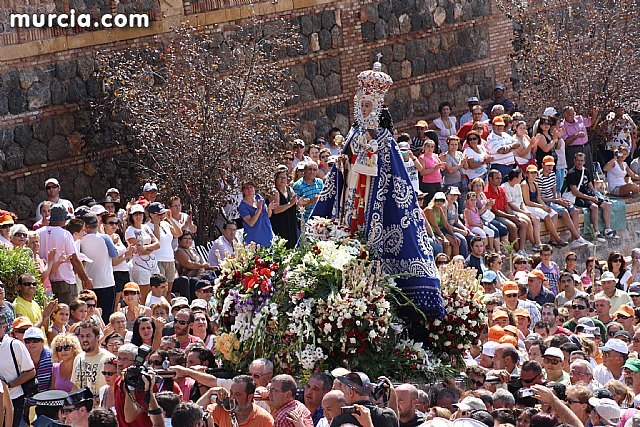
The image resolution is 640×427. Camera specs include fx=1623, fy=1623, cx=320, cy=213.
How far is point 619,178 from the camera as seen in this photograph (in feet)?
83.3

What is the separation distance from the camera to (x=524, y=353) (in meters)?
15.0

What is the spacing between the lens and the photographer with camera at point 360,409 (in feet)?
→ 34.3

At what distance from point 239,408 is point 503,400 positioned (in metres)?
1.95

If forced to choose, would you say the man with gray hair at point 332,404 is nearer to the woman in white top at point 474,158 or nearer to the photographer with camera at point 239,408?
the photographer with camera at point 239,408

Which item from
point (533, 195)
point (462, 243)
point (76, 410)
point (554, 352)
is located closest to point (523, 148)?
point (533, 195)

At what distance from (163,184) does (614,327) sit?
6.94 meters

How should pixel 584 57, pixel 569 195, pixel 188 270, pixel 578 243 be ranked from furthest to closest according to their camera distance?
pixel 584 57, pixel 569 195, pixel 578 243, pixel 188 270

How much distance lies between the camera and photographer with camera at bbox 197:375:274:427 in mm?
11211

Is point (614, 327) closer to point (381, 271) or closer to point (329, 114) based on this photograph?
point (381, 271)

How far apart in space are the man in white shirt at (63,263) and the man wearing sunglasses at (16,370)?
11.8 ft

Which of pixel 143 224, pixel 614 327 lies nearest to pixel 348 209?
pixel 614 327

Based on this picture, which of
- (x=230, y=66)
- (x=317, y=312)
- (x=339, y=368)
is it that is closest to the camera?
(x=339, y=368)

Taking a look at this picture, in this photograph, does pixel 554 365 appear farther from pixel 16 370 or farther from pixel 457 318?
pixel 16 370

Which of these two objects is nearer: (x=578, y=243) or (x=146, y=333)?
(x=146, y=333)
